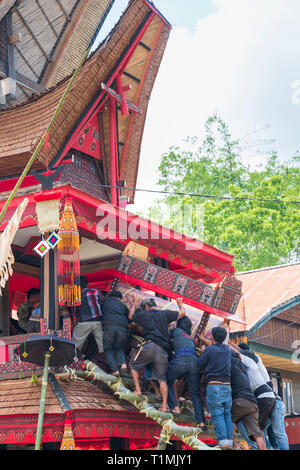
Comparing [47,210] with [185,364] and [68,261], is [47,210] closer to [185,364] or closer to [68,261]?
[68,261]

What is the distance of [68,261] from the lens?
8.80m

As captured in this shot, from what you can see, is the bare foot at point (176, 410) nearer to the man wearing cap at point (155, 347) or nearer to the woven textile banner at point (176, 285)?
the man wearing cap at point (155, 347)

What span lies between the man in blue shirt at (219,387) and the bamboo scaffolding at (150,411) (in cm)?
31

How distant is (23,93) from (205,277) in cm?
634

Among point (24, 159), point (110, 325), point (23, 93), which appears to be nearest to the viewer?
point (110, 325)

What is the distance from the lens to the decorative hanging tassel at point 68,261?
859 cm

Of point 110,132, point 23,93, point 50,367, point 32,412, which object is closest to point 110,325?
point 50,367

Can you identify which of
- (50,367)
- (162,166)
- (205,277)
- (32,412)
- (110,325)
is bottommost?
(32,412)

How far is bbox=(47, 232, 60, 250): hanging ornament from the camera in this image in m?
8.71

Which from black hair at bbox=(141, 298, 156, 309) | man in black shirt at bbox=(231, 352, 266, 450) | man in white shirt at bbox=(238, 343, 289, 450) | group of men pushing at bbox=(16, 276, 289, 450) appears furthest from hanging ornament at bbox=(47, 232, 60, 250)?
man in white shirt at bbox=(238, 343, 289, 450)

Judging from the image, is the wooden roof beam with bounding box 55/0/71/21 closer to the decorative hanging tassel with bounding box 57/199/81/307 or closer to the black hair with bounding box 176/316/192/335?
the decorative hanging tassel with bounding box 57/199/81/307

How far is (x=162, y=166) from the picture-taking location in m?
33.5

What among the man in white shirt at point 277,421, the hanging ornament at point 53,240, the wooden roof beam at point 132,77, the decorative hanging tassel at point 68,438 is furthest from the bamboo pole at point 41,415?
the wooden roof beam at point 132,77
